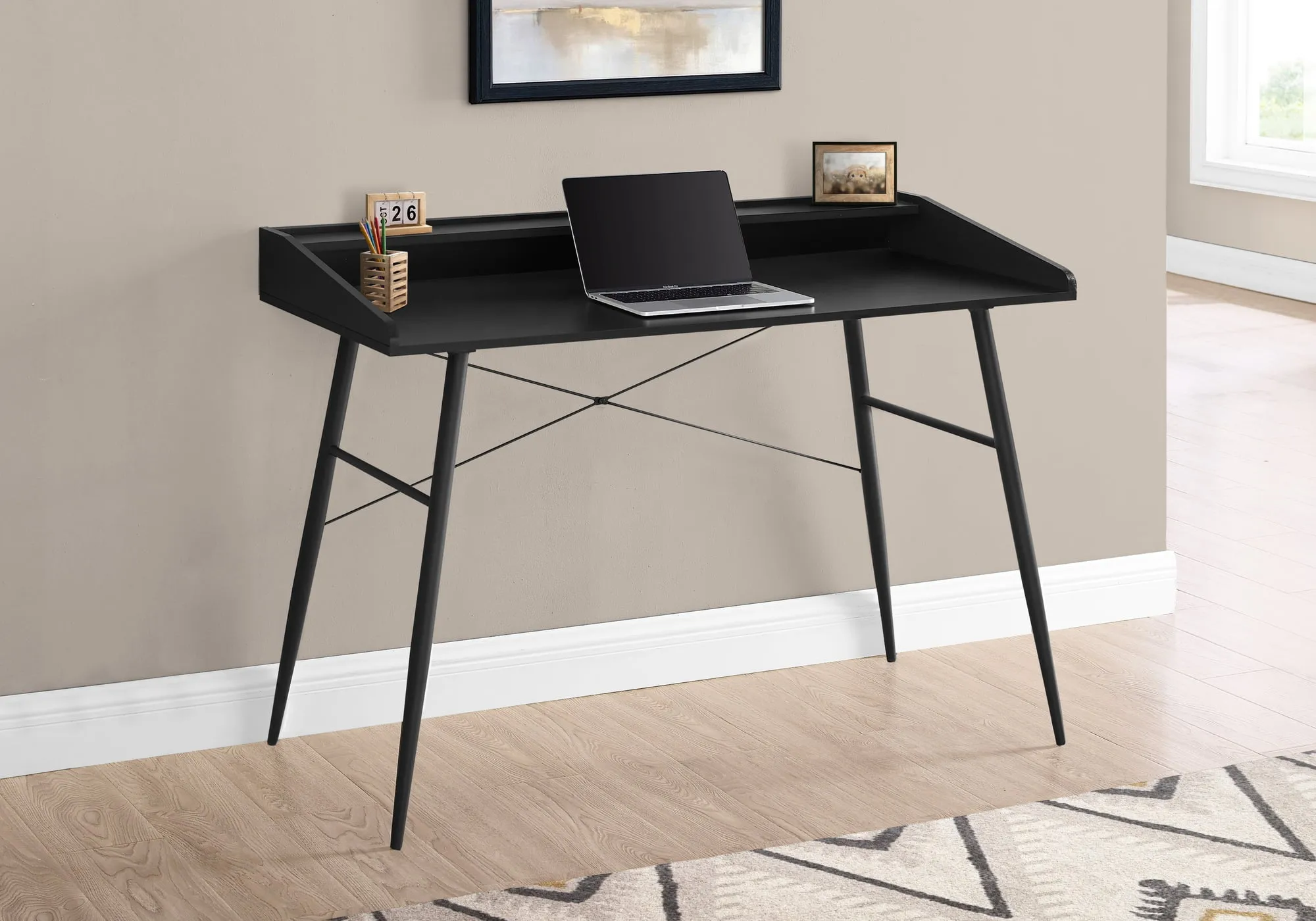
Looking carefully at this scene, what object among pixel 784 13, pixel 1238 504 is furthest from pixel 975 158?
pixel 1238 504

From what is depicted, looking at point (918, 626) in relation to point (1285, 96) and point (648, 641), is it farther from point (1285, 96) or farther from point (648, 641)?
point (1285, 96)

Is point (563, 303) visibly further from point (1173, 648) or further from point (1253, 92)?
point (1253, 92)

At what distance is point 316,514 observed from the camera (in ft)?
8.94

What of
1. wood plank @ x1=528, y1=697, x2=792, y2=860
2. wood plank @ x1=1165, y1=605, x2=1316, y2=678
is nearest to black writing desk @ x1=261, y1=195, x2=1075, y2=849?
wood plank @ x1=528, y1=697, x2=792, y2=860

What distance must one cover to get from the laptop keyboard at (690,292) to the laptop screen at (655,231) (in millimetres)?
22

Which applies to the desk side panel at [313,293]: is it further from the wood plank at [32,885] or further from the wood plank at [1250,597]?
the wood plank at [1250,597]

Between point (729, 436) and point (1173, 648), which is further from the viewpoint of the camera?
point (1173, 648)

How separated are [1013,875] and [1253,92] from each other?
6.05 metres

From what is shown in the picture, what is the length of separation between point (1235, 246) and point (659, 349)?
17.2 ft

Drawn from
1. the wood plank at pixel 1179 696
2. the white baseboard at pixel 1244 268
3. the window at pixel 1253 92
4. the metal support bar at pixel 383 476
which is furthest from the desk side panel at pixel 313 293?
the window at pixel 1253 92

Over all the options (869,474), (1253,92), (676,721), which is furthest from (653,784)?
(1253,92)

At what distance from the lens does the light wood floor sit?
2.41 meters

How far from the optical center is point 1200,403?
17.6 feet

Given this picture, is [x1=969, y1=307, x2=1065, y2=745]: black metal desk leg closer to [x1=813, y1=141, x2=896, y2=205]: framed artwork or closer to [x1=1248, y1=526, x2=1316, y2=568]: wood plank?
[x1=813, y1=141, x2=896, y2=205]: framed artwork
